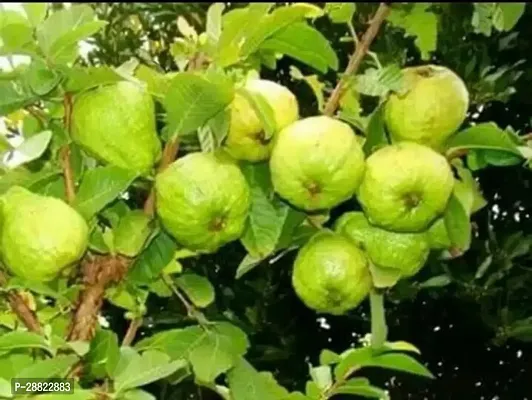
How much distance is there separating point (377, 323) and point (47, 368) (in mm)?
264

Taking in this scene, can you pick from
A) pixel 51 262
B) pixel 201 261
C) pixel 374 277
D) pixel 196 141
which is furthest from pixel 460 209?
pixel 201 261

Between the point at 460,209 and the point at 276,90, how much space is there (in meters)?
0.18

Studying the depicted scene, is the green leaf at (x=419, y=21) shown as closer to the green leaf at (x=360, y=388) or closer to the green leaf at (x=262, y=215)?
the green leaf at (x=262, y=215)

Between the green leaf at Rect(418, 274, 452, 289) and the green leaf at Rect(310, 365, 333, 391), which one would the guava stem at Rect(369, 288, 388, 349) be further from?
the green leaf at Rect(418, 274, 452, 289)

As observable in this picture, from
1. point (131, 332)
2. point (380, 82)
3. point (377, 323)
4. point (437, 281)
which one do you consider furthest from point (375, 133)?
point (437, 281)

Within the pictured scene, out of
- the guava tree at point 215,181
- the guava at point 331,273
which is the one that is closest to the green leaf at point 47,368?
the guava tree at point 215,181

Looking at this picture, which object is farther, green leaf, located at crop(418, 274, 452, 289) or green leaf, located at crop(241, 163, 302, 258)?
green leaf, located at crop(418, 274, 452, 289)

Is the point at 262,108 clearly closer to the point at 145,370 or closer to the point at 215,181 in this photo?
the point at 215,181

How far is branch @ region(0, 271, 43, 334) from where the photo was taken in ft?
2.70

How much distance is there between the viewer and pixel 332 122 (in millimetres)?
807

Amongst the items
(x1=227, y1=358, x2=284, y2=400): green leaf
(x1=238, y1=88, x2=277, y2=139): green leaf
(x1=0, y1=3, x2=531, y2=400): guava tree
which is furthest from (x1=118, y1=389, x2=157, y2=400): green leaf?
(x1=238, y1=88, x2=277, y2=139): green leaf

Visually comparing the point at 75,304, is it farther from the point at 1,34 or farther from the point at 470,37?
the point at 470,37

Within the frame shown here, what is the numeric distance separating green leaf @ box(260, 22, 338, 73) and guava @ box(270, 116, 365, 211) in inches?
2.7

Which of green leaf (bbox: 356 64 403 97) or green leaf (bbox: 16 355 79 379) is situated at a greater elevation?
green leaf (bbox: 356 64 403 97)
